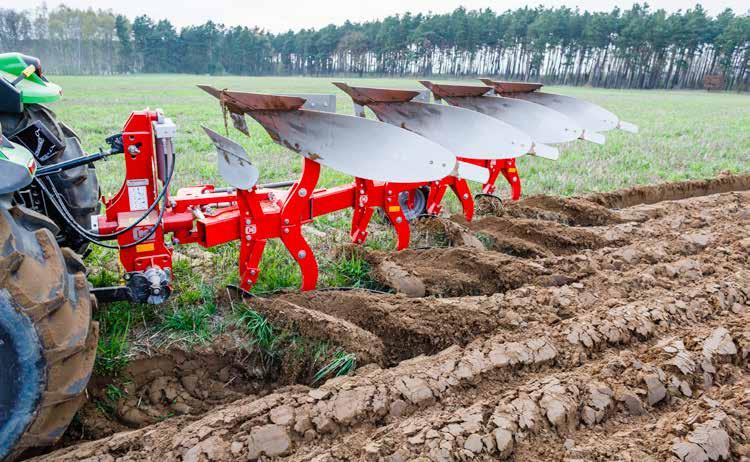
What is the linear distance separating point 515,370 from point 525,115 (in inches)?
132

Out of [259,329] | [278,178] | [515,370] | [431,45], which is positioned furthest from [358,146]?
[431,45]

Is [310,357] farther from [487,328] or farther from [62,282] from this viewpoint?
[62,282]

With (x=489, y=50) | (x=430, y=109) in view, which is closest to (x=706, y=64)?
(x=489, y=50)

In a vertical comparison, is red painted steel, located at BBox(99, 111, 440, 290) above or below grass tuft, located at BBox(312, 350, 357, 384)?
above

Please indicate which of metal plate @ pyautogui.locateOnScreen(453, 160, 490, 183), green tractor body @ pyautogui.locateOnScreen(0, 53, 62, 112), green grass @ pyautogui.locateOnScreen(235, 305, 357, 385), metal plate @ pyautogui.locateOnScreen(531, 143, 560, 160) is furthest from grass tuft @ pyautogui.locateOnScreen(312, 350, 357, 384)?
metal plate @ pyautogui.locateOnScreen(531, 143, 560, 160)

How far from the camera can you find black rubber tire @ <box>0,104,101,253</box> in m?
2.75

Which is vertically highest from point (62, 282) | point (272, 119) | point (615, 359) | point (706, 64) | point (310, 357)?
Answer: point (706, 64)

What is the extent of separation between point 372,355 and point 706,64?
65101 mm

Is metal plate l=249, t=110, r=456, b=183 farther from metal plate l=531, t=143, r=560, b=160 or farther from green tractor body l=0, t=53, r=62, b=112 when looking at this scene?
metal plate l=531, t=143, r=560, b=160

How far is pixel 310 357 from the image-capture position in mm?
2705

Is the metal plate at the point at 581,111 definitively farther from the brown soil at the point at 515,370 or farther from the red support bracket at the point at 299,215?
the red support bracket at the point at 299,215

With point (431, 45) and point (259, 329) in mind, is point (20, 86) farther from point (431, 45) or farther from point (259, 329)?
point (431, 45)

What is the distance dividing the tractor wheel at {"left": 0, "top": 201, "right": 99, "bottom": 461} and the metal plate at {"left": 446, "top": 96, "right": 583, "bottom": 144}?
157 inches

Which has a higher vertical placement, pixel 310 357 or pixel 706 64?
pixel 706 64
